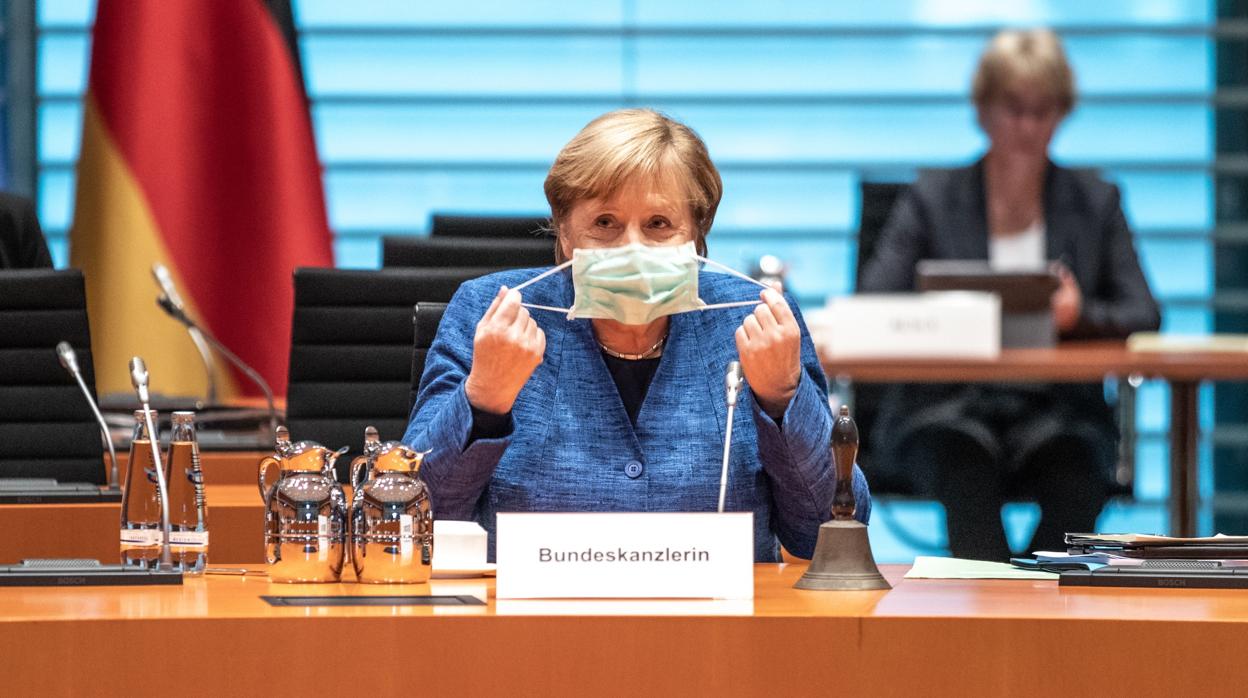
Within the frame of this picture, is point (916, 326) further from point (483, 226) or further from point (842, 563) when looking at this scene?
point (842, 563)

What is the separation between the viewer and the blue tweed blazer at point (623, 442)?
7.23 ft

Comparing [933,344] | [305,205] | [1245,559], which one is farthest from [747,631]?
[305,205]

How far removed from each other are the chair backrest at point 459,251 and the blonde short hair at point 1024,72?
1857 millimetres

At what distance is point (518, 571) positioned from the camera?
174 centimetres

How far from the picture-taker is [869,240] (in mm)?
5020

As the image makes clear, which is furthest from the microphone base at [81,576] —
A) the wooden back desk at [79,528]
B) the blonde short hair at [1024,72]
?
the blonde short hair at [1024,72]

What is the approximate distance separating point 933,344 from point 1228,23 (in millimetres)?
3132

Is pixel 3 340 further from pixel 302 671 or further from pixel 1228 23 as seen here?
pixel 1228 23

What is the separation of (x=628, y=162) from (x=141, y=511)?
77 cm

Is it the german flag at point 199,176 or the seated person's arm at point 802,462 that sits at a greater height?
the german flag at point 199,176

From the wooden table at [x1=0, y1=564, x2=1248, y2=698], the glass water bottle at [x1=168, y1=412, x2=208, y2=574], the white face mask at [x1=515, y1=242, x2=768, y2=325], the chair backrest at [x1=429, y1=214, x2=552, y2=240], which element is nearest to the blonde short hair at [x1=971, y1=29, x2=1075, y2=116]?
the chair backrest at [x1=429, y1=214, x2=552, y2=240]

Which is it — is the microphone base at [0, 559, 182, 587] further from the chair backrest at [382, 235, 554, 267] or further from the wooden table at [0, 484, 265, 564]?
the chair backrest at [382, 235, 554, 267]

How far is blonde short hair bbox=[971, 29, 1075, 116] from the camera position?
4.95m

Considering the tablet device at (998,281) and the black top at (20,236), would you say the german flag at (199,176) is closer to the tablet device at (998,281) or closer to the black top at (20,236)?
the black top at (20,236)
